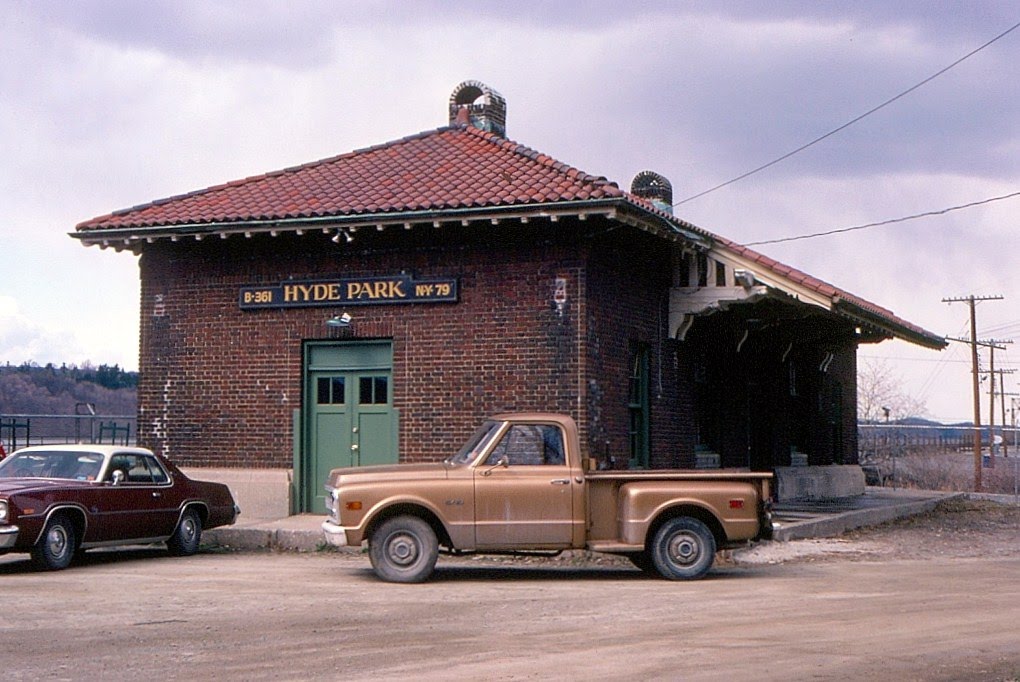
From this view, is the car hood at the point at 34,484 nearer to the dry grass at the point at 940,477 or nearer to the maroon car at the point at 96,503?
the maroon car at the point at 96,503

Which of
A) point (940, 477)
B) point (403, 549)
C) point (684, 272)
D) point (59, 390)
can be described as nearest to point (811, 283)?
point (684, 272)

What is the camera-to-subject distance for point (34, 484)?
45.5ft

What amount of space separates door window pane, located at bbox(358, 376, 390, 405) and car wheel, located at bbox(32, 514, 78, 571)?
17.5 ft

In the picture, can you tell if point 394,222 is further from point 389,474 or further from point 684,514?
point 684,514

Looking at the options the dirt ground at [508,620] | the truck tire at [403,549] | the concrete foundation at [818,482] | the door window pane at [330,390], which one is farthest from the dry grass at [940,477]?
the truck tire at [403,549]

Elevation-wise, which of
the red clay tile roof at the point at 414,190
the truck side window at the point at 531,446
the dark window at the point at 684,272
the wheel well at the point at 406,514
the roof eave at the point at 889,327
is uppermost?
the red clay tile roof at the point at 414,190

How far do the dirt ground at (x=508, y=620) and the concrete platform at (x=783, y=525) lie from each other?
776mm

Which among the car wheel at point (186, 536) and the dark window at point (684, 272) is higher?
the dark window at point (684, 272)

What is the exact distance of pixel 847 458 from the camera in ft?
96.8

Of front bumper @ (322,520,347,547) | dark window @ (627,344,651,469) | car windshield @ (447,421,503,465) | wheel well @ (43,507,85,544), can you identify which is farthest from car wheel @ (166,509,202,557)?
dark window @ (627,344,651,469)

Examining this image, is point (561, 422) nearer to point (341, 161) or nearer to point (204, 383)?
point (204, 383)

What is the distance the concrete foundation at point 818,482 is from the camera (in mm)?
24506

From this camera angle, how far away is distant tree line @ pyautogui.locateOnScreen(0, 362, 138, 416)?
6200 cm

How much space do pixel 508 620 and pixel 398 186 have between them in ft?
31.3
